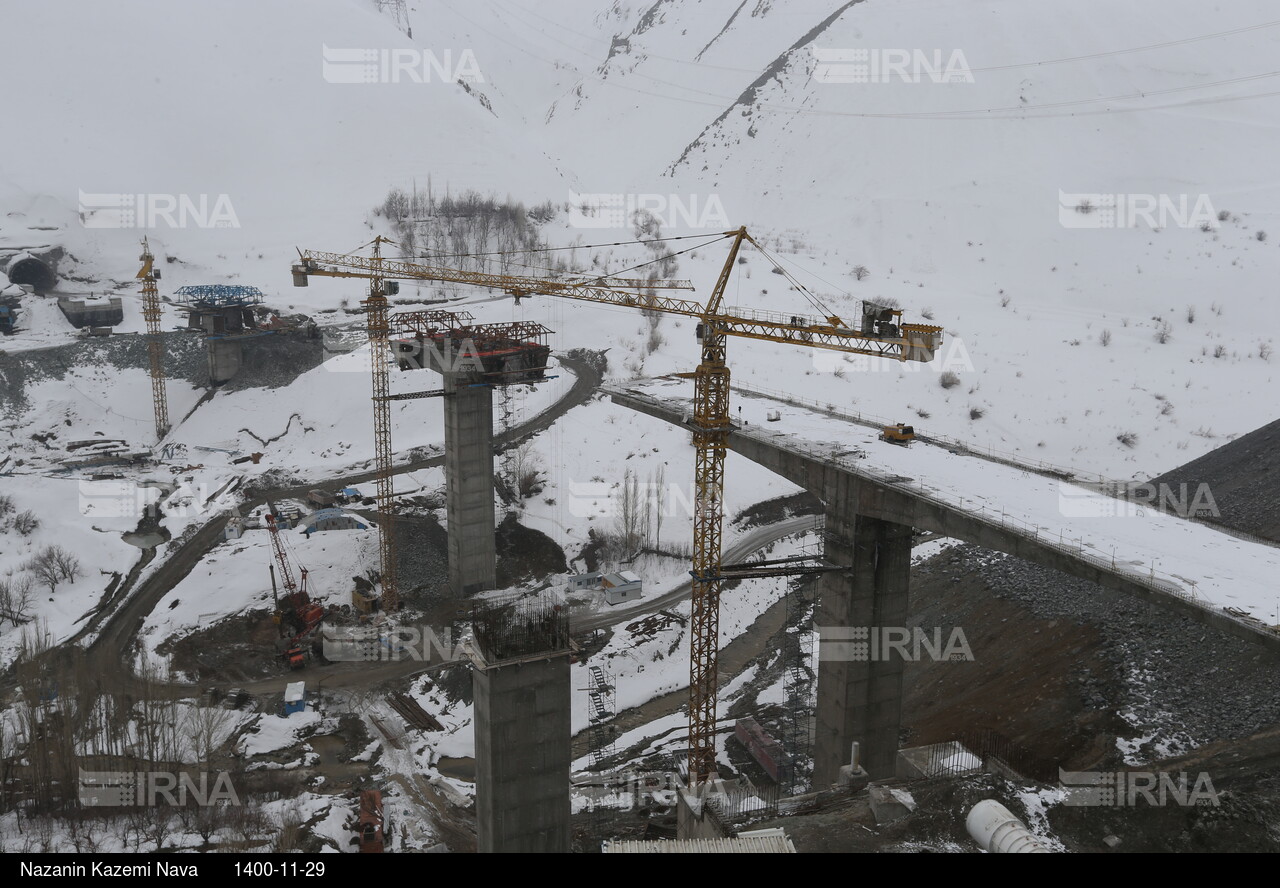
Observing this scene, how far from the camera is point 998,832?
54.4 feet

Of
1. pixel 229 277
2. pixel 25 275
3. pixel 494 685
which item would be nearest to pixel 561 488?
pixel 494 685

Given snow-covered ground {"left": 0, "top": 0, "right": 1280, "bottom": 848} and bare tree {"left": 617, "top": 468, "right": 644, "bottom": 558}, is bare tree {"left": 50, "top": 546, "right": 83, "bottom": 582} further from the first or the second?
bare tree {"left": 617, "top": 468, "right": 644, "bottom": 558}

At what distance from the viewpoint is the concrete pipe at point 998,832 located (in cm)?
1579

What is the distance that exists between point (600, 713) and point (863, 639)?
40.4ft

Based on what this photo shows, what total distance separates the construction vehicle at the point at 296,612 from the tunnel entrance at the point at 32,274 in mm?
49763

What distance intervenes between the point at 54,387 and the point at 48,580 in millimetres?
24780

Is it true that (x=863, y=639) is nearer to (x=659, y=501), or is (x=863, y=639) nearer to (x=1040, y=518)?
(x=1040, y=518)

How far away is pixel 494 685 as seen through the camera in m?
23.6

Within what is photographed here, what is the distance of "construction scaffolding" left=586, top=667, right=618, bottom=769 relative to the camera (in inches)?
1334

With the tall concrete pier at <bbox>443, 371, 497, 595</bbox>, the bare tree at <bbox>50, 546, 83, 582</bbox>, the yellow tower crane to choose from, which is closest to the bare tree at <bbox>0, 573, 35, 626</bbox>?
the bare tree at <bbox>50, 546, 83, 582</bbox>

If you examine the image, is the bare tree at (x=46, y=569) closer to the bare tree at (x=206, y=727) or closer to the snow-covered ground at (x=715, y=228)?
the snow-covered ground at (x=715, y=228)

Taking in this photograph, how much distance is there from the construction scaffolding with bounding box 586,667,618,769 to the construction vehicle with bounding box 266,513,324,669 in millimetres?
13203

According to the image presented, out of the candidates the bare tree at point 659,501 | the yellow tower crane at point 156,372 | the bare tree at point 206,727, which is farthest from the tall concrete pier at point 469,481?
the yellow tower crane at point 156,372

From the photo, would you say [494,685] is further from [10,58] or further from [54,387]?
[10,58]
